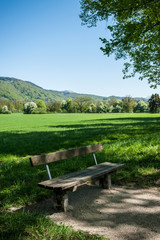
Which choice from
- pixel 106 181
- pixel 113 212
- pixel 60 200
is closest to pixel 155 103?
pixel 106 181

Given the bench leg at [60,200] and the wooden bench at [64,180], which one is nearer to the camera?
the wooden bench at [64,180]

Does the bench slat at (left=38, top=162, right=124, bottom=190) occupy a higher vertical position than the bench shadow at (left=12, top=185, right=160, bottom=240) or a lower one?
higher

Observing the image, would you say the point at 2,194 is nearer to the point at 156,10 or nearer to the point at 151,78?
the point at 156,10

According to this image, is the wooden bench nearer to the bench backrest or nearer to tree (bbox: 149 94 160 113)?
the bench backrest

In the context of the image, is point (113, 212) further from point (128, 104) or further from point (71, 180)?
point (128, 104)

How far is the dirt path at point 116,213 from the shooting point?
10.6ft

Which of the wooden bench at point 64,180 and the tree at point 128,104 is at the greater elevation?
the tree at point 128,104

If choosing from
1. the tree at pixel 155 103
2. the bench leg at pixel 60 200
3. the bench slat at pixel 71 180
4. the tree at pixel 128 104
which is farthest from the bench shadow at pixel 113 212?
the tree at pixel 128 104

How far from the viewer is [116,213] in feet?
12.7

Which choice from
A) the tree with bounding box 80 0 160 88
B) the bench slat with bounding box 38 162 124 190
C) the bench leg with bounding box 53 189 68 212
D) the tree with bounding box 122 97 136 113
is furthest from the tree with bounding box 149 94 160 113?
the bench leg with bounding box 53 189 68 212

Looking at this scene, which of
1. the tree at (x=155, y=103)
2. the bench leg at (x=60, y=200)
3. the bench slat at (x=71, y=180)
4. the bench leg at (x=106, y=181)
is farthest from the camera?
the tree at (x=155, y=103)

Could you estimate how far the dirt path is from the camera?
325cm

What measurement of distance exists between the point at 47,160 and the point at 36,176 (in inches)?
79.0

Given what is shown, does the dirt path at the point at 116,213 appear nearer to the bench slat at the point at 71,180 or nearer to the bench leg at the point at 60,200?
the bench leg at the point at 60,200
